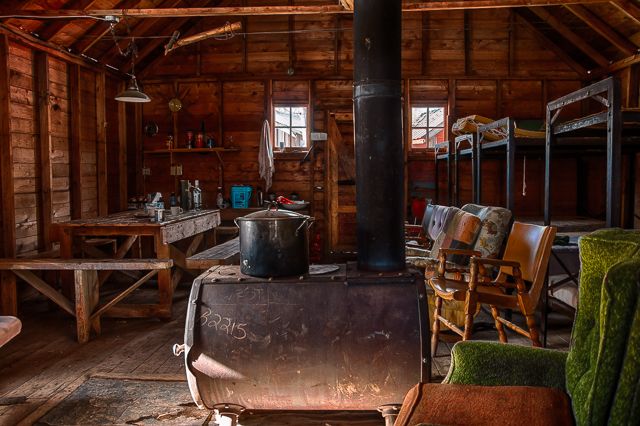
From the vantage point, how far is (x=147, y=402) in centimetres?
306

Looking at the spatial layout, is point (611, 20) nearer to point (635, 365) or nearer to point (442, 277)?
point (442, 277)

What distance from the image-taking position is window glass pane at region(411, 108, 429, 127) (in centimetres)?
851

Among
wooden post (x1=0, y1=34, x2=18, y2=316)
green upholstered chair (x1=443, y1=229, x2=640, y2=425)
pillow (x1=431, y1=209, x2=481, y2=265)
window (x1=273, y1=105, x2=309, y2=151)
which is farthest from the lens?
window (x1=273, y1=105, x2=309, y2=151)

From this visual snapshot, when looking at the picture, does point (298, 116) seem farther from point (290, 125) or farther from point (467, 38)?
point (467, 38)

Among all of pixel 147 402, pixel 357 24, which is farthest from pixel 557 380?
pixel 147 402

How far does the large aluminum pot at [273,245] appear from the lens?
2645 mm

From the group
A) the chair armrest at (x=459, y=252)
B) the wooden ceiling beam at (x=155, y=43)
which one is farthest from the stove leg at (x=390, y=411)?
the wooden ceiling beam at (x=155, y=43)

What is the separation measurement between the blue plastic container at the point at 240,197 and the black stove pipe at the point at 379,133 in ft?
17.4

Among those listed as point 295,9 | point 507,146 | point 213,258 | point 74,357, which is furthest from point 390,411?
point 295,9

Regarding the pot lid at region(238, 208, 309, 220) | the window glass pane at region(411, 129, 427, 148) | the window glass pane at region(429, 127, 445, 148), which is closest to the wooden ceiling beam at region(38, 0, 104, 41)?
the pot lid at region(238, 208, 309, 220)

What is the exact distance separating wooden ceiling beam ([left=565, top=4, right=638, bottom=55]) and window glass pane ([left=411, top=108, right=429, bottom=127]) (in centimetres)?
260

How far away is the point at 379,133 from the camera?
2721 millimetres

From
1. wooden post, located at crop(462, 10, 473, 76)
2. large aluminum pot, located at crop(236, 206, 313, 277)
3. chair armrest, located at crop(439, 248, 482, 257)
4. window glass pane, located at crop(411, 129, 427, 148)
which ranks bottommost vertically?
chair armrest, located at crop(439, 248, 482, 257)

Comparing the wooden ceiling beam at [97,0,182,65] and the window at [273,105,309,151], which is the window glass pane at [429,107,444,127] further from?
the wooden ceiling beam at [97,0,182,65]
